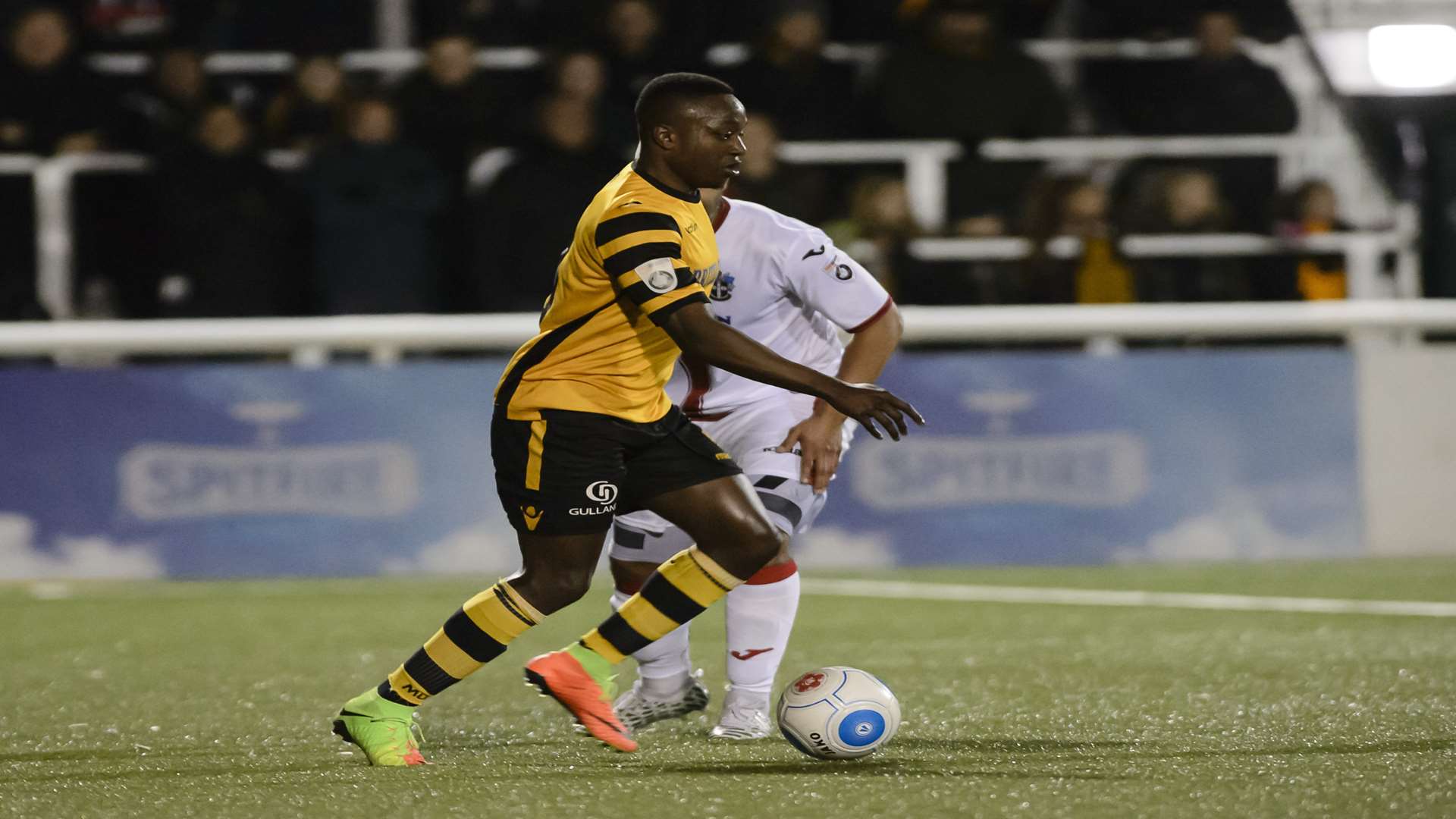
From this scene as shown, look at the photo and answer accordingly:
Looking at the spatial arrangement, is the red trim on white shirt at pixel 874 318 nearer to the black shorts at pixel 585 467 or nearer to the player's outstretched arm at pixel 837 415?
the player's outstretched arm at pixel 837 415

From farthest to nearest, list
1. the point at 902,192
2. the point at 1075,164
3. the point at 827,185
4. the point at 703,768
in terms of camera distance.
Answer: the point at 1075,164 → the point at 827,185 → the point at 902,192 → the point at 703,768

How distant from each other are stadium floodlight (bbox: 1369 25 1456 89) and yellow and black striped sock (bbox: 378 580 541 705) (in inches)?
333

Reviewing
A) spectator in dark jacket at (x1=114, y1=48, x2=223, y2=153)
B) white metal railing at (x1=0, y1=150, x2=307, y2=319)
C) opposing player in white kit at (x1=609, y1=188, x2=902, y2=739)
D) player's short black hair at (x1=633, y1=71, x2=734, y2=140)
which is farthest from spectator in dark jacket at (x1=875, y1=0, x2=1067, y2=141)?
player's short black hair at (x1=633, y1=71, x2=734, y2=140)

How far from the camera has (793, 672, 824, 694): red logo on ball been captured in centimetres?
489

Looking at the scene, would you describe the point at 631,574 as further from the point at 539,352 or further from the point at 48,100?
the point at 48,100

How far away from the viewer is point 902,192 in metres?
9.86

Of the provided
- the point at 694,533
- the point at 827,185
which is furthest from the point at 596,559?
the point at 827,185

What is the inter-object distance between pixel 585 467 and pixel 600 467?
0.04 metres

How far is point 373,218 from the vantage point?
32.0ft

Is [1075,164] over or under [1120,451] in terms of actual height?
over

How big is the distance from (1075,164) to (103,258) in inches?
196

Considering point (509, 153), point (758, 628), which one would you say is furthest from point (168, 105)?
point (758, 628)

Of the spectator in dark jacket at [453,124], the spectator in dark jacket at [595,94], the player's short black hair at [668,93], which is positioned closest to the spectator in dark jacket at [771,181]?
the spectator in dark jacket at [595,94]

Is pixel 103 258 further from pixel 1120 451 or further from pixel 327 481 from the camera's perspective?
pixel 1120 451
